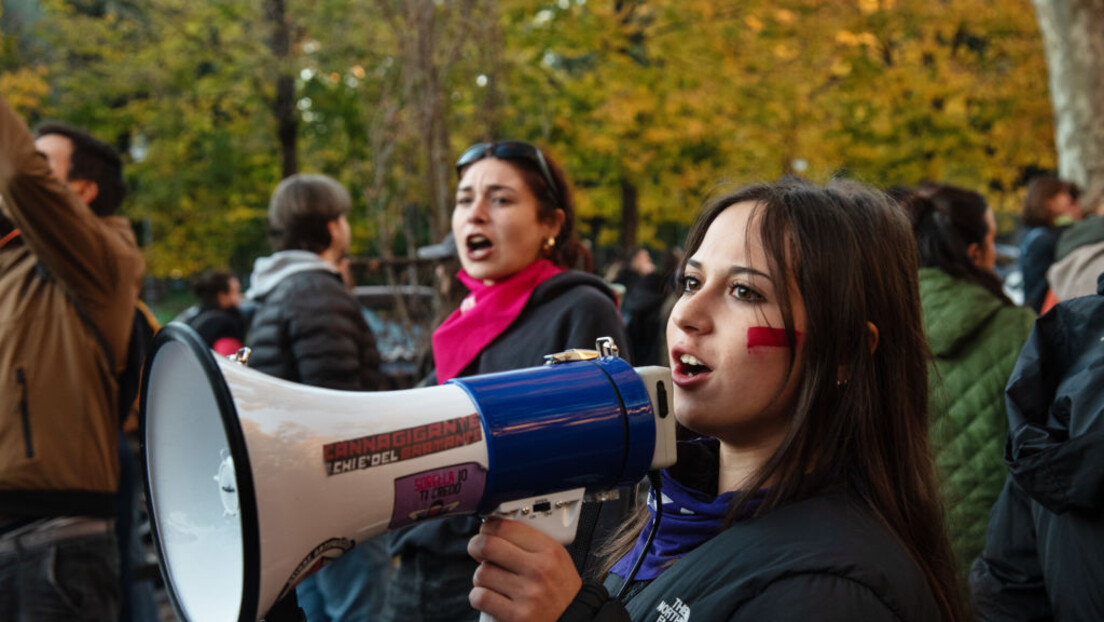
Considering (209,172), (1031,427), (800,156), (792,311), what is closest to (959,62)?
(800,156)

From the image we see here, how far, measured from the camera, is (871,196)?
1582mm

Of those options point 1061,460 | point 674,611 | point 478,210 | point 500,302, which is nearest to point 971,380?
point 1061,460

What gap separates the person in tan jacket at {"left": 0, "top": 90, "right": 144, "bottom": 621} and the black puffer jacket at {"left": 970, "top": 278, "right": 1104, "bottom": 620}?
2687mm

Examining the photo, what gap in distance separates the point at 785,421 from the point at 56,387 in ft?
7.87

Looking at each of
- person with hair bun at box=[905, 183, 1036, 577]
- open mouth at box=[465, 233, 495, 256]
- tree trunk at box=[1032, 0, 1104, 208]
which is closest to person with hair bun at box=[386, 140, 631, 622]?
open mouth at box=[465, 233, 495, 256]

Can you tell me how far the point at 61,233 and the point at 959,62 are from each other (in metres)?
14.3

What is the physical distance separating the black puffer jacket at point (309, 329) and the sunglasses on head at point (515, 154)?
3.28ft

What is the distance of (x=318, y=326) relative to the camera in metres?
3.64

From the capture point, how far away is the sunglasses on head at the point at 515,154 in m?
2.99

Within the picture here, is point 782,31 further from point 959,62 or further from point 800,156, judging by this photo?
point 959,62

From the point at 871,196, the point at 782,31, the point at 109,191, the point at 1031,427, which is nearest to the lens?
the point at 871,196

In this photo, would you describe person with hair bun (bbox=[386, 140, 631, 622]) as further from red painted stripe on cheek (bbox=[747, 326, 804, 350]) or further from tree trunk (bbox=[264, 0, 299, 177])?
tree trunk (bbox=[264, 0, 299, 177])

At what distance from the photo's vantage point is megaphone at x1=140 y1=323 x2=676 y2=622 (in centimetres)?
113

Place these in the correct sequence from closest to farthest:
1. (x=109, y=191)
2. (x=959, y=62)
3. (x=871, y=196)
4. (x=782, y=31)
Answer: (x=871, y=196), (x=109, y=191), (x=782, y=31), (x=959, y=62)
